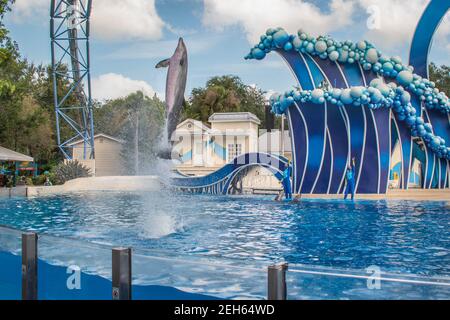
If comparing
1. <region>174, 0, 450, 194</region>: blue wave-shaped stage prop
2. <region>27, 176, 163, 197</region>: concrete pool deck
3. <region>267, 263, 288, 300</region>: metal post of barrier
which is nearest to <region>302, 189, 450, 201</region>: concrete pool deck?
<region>174, 0, 450, 194</region>: blue wave-shaped stage prop

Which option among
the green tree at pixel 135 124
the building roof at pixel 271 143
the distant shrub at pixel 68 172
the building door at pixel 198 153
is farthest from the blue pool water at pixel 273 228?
the building roof at pixel 271 143

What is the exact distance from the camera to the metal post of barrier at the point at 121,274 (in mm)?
3346

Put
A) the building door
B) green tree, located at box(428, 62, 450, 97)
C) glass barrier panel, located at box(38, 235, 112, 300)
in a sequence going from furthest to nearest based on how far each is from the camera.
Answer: green tree, located at box(428, 62, 450, 97), the building door, glass barrier panel, located at box(38, 235, 112, 300)

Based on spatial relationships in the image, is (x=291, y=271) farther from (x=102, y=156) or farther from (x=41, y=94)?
(x=41, y=94)

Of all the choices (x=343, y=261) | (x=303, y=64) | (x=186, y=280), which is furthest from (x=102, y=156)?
(x=186, y=280)

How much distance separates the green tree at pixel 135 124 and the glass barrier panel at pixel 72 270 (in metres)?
21.6

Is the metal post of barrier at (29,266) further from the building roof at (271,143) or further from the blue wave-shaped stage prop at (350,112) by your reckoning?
the building roof at (271,143)

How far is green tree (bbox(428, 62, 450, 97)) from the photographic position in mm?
35531

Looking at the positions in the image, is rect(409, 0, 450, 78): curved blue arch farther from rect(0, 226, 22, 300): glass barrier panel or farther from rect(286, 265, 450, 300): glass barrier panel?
rect(286, 265, 450, 300): glass barrier panel

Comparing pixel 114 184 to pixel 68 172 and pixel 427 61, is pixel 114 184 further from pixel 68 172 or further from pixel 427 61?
pixel 427 61

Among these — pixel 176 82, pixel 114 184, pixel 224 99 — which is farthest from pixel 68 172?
pixel 224 99

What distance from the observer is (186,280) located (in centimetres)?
347

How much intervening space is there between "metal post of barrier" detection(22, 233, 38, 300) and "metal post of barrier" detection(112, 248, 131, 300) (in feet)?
2.92

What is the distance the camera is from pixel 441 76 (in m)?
36.2
